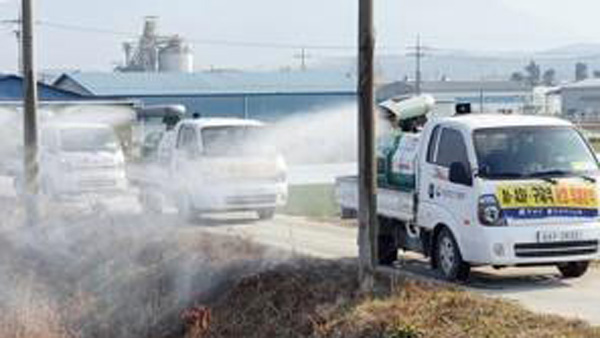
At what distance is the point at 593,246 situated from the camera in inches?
538

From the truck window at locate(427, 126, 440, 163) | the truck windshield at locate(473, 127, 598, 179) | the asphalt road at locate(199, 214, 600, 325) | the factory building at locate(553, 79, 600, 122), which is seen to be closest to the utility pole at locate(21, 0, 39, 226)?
the asphalt road at locate(199, 214, 600, 325)

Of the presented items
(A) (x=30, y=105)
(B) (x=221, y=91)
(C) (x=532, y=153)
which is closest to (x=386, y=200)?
(C) (x=532, y=153)

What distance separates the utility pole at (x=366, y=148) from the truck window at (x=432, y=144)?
195 cm

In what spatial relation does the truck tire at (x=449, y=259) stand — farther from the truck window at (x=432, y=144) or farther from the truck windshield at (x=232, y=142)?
the truck windshield at (x=232, y=142)

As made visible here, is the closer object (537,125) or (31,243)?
(537,125)

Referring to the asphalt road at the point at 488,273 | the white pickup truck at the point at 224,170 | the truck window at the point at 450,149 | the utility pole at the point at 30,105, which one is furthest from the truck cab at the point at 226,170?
the truck window at the point at 450,149

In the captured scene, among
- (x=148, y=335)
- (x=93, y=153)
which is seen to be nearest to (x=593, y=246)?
(x=148, y=335)

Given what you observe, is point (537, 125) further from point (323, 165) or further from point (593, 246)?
point (323, 165)

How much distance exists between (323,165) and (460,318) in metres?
33.2

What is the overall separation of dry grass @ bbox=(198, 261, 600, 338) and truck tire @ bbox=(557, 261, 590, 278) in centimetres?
240

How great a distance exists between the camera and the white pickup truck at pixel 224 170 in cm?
2262

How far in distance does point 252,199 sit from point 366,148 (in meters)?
10.1

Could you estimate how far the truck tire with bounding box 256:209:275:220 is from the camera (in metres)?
23.3

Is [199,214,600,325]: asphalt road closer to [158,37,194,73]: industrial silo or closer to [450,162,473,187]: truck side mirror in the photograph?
[450,162,473,187]: truck side mirror
